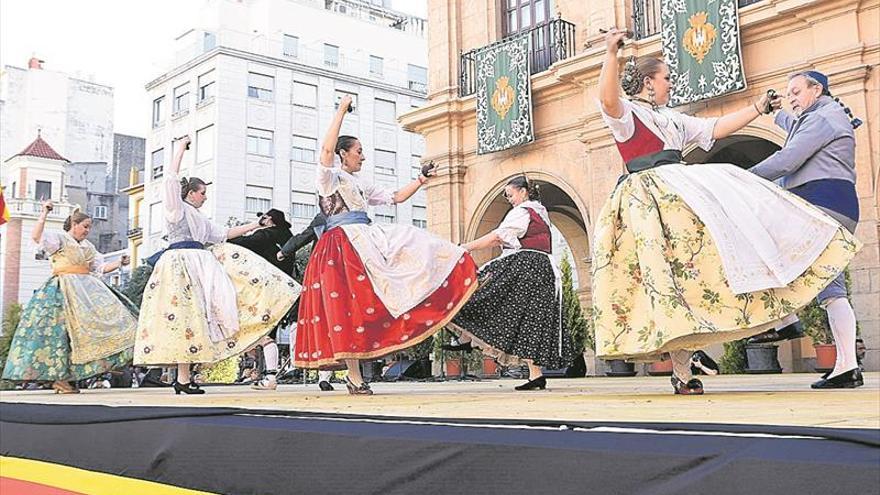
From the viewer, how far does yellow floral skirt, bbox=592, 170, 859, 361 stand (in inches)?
116

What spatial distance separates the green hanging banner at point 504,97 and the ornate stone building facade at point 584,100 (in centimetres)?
22

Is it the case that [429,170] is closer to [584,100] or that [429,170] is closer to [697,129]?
[697,129]

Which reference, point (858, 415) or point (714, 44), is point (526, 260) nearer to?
point (858, 415)

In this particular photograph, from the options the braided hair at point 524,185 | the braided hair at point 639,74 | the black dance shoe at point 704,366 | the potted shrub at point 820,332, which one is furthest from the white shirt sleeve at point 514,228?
the potted shrub at point 820,332

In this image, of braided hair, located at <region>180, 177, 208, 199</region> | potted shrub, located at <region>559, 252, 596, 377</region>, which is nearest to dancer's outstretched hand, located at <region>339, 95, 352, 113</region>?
braided hair, located at <region>180, 177, 208, 199</region>

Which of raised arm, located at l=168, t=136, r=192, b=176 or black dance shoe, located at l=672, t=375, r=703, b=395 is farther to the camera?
raised arm, located at l=168, t=136, r=192, b=176

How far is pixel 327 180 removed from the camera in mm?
4301

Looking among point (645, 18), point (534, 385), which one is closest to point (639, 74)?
point (534, 385)

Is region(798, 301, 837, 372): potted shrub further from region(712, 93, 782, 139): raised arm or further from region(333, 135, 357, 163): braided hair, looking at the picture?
region(333, 135, 357, 163): braided hair

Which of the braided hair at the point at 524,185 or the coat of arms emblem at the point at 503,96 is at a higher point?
the coat of arms emblem at the point at 503,96

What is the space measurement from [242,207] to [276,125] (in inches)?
141

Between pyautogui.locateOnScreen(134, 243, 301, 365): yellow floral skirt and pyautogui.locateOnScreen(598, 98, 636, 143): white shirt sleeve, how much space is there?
2.56 metres

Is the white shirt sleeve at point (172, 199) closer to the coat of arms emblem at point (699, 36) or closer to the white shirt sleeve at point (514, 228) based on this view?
the white shirt sleeve at point (514, 228)

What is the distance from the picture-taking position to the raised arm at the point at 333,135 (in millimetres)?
4027
